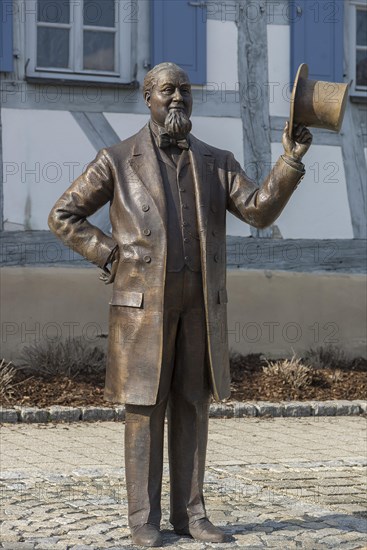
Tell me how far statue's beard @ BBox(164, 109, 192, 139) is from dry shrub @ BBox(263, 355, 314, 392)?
5928 mm

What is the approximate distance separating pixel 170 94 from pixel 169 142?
240 millimetres

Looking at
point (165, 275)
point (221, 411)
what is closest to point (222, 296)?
point (165, 275)

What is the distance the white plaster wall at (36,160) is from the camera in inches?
492

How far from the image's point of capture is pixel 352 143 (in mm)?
13883

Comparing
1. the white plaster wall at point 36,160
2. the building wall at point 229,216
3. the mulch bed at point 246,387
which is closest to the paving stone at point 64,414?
the mulch bed at point 246,387

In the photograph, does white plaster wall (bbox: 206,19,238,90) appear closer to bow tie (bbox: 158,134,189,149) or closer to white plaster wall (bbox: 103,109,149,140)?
white plaster wall (bbox: 103,109,149,140)

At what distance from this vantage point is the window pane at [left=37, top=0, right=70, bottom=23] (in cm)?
1294

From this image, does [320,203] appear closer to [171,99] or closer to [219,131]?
[219,131]

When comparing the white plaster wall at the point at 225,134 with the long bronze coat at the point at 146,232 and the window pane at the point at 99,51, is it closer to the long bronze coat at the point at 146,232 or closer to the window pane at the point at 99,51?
the window pane at the point at 99,51

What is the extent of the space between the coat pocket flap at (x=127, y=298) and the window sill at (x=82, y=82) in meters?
6.97

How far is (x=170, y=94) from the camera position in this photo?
590 cm

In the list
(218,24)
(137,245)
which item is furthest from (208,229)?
(218,24)

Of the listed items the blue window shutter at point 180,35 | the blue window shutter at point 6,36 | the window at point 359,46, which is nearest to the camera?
the blue window shutter at point 6,36

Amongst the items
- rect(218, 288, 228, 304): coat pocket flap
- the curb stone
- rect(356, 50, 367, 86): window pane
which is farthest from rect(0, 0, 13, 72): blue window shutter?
rect(218, 288, 228, 304): coat pocket flap
